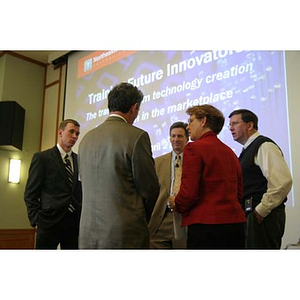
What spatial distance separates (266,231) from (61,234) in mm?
1312

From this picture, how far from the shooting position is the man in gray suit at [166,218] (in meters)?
1.91

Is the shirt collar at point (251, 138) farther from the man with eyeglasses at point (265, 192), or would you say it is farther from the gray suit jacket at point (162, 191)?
the gray suit jacket at point (162, 191)

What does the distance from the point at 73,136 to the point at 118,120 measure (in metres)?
0.97

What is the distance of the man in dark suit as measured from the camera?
2.13 m

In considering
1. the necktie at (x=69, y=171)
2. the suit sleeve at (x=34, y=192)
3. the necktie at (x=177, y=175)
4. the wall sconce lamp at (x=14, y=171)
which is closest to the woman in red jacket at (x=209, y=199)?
the necktie at (x=177, y=175)

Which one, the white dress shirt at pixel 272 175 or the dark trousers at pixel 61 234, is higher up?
the white dress shirt at pixel 272 175

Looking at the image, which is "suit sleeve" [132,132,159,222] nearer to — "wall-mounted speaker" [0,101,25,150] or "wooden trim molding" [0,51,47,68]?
"wall-mounted speaker" [0,101,25,150]

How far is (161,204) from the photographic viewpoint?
202 cm

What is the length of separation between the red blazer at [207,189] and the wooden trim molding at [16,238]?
162cm

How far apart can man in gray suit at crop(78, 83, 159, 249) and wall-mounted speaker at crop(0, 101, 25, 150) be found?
1693 mm

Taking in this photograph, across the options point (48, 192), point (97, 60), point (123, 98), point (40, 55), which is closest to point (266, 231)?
point (123, 98)

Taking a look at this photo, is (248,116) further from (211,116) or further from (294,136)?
(211,116)

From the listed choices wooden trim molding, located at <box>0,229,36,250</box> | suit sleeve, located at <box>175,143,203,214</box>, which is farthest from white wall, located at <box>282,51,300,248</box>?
wooden trim molding, located at <box>0,229,36,250</box>
